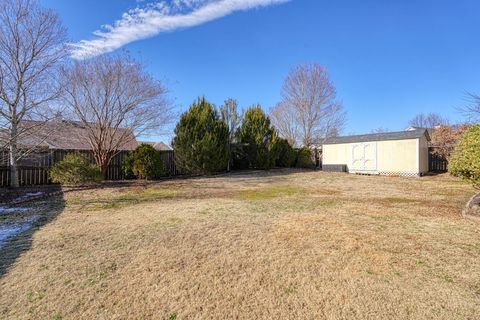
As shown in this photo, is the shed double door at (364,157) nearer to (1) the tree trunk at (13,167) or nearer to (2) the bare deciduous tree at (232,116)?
(2) the bare deciduous tree at (232,116)

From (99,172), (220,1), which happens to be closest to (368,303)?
(220,1)

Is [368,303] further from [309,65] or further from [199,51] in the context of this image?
[309,65]

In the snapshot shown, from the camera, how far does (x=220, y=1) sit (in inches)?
347

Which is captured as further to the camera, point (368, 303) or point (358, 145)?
point (358, 145)

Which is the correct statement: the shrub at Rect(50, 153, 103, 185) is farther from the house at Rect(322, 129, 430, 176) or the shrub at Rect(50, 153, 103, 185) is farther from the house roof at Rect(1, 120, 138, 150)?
the house at Rect(322, 129, 430, 176)

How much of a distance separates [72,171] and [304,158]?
15.4 m

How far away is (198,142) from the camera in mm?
14125

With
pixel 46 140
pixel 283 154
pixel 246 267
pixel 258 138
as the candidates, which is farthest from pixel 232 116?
pixel 246 267

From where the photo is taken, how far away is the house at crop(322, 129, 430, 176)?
46.4ft

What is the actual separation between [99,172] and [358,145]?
46.6ft

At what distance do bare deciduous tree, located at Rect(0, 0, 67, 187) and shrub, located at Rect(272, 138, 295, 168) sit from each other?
12.7 metres

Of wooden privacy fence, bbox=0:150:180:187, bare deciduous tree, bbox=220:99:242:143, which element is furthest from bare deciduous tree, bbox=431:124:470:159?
wooden privacy fence, bbox=0:150:180:187

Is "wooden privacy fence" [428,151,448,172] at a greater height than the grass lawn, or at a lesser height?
greater

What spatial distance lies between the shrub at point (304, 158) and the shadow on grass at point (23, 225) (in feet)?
53.0
